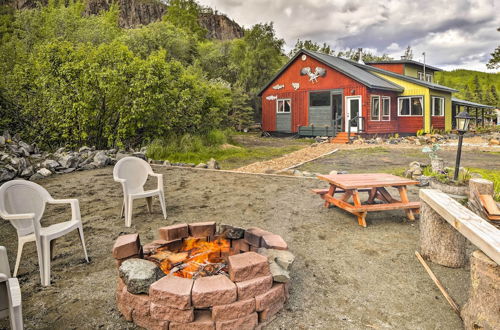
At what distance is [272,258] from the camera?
272cm

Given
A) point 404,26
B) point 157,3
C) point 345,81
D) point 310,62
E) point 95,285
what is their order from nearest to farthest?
point 95,285 < point 345,81 < point 310,62 < point 404,26 < point 157,3

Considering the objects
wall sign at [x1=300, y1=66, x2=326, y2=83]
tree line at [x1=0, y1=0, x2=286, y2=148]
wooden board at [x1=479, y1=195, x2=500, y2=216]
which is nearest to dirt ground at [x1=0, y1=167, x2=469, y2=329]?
wooden board at [x1=479, y1=195, x2=500, y2=216]

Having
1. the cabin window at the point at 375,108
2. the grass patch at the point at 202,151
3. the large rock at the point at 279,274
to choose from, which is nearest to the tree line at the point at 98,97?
the grass patch at the point at 202,151

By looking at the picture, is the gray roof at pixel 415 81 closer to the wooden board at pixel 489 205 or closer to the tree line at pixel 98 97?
the tree line at pixel 98 97

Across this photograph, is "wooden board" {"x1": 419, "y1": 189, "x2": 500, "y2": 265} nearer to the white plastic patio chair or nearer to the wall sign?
the white plastic patio chair

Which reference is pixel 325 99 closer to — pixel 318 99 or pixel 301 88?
pixel 318 99

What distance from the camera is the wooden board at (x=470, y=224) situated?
211cm

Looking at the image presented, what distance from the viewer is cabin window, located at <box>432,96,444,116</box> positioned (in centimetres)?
1973

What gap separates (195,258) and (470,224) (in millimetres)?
2242

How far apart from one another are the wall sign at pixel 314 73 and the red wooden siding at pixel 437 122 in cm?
714

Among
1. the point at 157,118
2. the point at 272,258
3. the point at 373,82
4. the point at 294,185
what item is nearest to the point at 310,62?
the point at 373,82

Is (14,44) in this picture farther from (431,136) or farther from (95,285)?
(431,136)

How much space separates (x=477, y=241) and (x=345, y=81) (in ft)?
60.0

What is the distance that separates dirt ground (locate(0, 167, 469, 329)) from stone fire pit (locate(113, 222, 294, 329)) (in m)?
0.17
